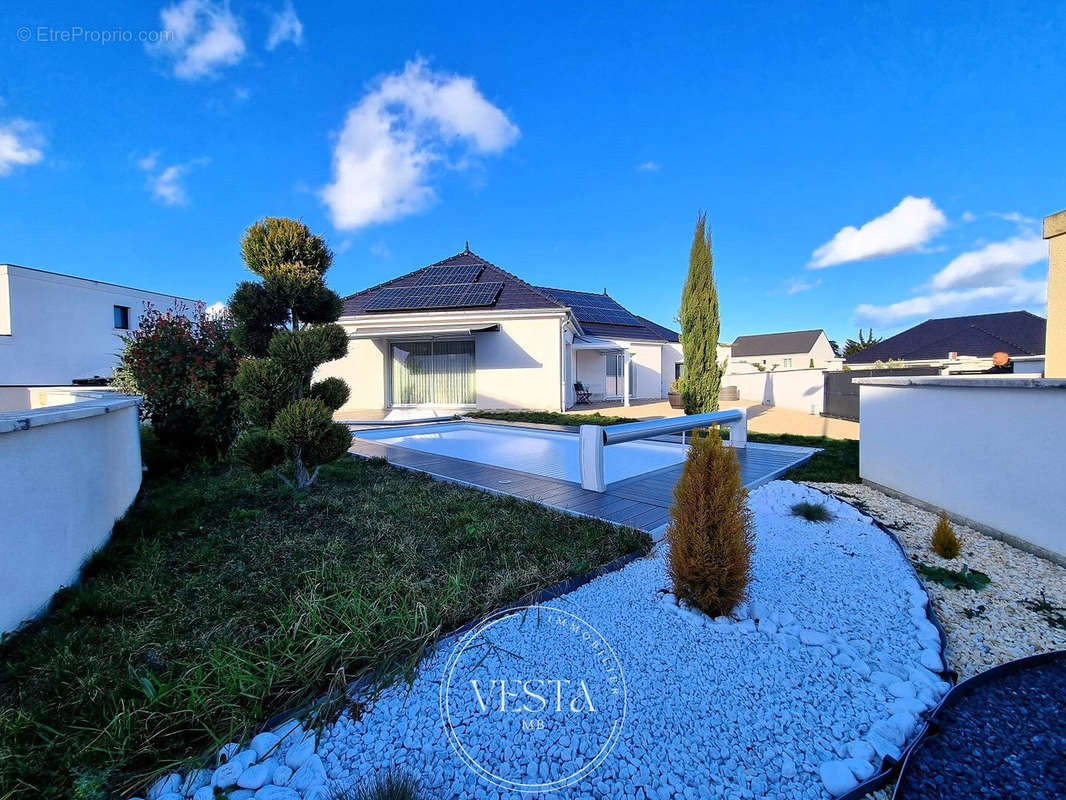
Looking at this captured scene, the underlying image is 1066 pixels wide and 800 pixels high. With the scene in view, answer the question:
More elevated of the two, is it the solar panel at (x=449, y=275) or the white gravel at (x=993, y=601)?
the solar panel at (x=449, y=275)

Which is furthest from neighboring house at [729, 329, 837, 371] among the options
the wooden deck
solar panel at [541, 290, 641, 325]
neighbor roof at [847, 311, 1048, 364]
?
the wooden deck

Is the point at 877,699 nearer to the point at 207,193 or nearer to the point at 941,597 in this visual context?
the point at 941,597

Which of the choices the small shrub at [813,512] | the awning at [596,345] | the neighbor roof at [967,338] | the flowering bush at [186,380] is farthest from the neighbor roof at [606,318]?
the small shrub at [813,512]

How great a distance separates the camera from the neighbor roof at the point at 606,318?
24.1 meters

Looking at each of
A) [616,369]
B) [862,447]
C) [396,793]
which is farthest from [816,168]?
[396,793]

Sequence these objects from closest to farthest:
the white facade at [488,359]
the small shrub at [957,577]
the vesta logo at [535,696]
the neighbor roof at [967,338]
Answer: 1. the vesta logo at [535,696]
2. the small shrub at [957,577]
3. the white facade at [488,359]
4. the neighbor roof at [967,338]

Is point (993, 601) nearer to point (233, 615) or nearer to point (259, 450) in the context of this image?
point (233, 615)

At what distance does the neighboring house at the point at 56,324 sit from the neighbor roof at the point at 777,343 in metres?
50.2

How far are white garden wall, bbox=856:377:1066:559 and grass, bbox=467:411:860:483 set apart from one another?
0.75 m

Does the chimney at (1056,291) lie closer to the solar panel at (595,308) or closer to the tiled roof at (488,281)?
the tiled roof at (488,281)

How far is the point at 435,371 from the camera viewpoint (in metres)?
17.0

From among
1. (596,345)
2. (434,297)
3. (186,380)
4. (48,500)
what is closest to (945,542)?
(48,500)

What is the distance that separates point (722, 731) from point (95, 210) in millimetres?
16606

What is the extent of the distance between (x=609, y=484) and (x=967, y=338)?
32.2m
